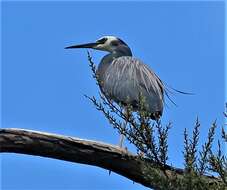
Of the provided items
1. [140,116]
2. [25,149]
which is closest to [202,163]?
[140,116]

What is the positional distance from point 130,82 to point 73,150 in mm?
2768

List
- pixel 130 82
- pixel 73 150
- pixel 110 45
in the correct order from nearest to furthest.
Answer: pixel 73 150, pixel 130 82, pixel 110 45

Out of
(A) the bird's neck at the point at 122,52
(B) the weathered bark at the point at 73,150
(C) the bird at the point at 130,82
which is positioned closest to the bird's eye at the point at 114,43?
(A) the bird's neck at the point at 122,52

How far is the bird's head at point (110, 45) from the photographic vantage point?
9.13 meters

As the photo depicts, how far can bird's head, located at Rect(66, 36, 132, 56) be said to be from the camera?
9133 mm

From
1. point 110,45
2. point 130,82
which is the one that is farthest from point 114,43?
point 130,82

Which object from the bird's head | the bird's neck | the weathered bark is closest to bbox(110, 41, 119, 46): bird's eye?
the bird's head

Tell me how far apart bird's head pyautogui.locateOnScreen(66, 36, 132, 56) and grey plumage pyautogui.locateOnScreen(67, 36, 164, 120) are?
0.26m

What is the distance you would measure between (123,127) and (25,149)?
91cm

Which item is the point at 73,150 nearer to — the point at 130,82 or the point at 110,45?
the point at 130,82

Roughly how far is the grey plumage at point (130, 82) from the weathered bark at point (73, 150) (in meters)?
1.76

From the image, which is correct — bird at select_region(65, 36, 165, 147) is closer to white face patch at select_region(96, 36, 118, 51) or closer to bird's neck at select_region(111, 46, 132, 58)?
bird's neck at select_region(111, 46, 132, 58)

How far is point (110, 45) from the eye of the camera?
923 centimetres

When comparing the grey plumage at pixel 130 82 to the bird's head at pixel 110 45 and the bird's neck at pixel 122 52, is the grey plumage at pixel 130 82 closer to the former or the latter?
the bird's neck at pixel 122 52
